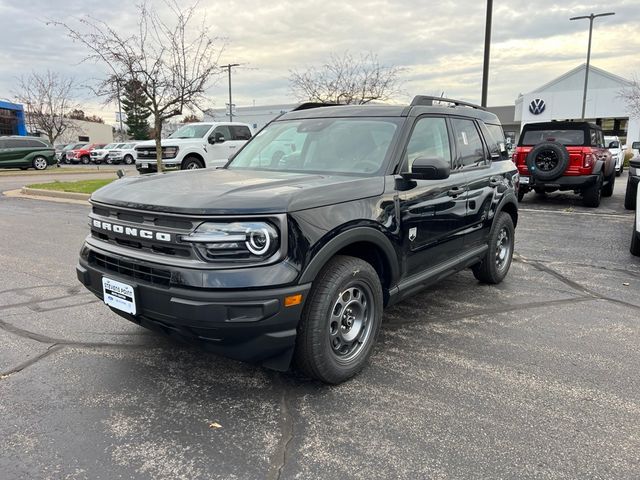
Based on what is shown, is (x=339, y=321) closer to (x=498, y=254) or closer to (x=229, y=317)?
(x=229, y=317)

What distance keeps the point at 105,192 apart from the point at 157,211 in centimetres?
71

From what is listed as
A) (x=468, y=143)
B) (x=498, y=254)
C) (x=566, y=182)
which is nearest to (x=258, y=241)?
(x=468, y=143)

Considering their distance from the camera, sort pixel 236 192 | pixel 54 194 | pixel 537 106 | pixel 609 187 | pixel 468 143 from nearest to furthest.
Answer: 1. pixel 236 192
2. pixel 468 143
3. pixel 609 187
4. pixel 54 194
5. pixel 537 106

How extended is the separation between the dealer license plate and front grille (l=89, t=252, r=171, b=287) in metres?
0.07

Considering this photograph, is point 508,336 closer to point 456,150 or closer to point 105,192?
point 456,150

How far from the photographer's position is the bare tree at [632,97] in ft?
113

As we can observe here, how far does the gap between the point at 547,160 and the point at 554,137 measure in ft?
3.88

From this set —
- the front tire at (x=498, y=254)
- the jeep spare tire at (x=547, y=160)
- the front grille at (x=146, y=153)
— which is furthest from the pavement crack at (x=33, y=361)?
the front grille at (x=146, y=153)

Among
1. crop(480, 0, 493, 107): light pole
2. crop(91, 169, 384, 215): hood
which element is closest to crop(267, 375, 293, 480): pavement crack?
crop(91, 169, 384, 215): hood

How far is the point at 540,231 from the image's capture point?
872cm

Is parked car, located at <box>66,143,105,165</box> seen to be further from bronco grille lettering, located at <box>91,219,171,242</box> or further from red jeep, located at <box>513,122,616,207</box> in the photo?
bronco grille lettering, located at <box>91,219,171,242</box>

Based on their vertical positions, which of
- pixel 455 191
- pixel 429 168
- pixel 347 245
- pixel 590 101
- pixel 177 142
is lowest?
pixel 347 245

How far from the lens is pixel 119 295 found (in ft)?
9.80

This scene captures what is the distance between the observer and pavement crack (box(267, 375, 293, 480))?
2.38m
